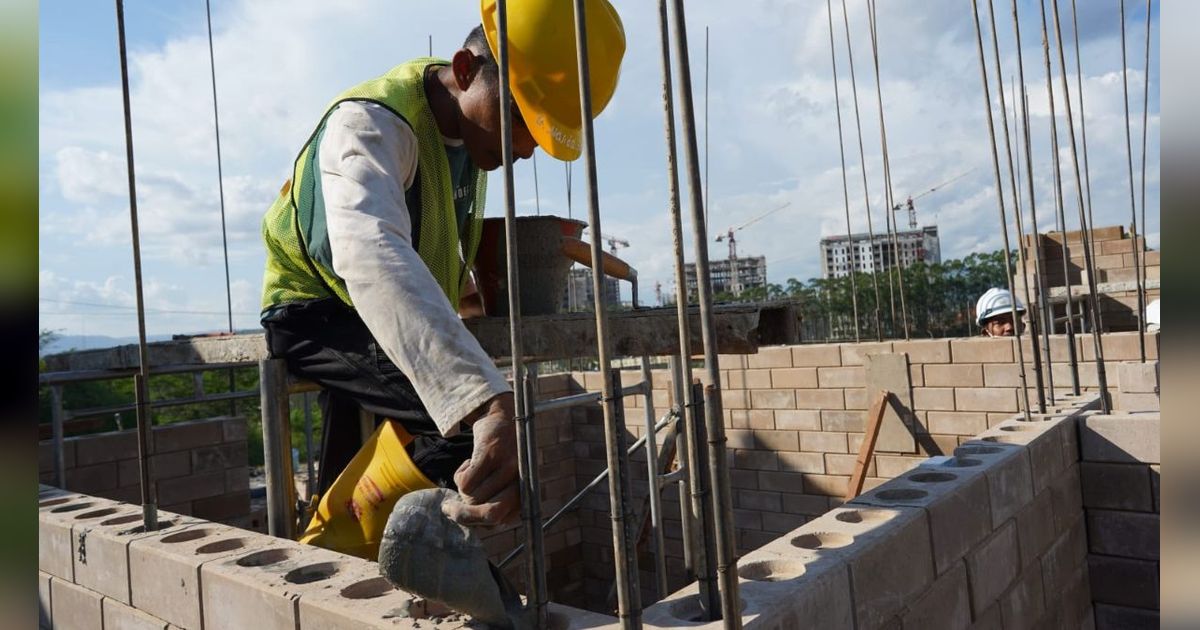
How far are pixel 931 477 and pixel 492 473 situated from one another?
1978mm

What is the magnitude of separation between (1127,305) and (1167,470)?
15521 millimetres

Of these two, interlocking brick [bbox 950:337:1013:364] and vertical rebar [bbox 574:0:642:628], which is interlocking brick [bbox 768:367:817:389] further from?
vertical rebar [bbox 574:0:642:628]

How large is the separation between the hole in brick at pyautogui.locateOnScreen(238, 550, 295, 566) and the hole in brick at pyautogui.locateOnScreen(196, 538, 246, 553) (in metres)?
0.18

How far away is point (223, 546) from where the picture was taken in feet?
8.32

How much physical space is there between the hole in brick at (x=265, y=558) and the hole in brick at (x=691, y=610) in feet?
4.08

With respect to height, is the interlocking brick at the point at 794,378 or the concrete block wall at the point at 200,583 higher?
the interlocking brick at the point at 794,378

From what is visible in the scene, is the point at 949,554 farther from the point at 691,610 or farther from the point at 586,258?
the point at 586,258

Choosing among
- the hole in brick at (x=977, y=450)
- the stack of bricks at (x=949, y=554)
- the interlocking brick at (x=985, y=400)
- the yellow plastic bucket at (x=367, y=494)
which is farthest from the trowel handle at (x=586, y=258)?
the interlocking brick at (x=985, y=400)

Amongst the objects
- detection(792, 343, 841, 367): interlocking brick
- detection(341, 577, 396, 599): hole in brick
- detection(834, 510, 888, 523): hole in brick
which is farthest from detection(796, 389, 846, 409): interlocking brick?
detection(341, 577, 396, 599): hole in brick

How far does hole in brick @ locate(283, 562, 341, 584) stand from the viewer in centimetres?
211

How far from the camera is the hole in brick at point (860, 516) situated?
2443mm

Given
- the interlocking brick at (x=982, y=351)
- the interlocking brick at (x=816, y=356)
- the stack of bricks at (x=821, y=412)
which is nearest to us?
the interlocking brick at (x=982, y=351)

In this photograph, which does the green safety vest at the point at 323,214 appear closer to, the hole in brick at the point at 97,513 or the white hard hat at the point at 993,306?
the hole in brick at the point at 97,513

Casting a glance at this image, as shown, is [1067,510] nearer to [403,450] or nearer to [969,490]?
[969,490]
